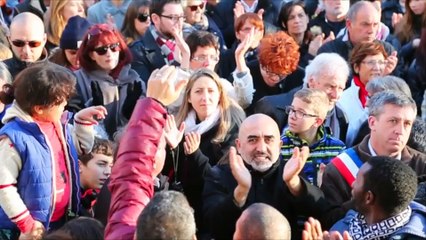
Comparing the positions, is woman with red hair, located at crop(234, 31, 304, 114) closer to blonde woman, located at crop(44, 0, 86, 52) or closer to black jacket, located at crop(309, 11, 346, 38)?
black jacket, located at crop(309, 11, 346, 38)

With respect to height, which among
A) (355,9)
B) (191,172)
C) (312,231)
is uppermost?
(355,9)

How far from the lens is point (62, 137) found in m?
4.87

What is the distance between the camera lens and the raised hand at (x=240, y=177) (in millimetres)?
4848

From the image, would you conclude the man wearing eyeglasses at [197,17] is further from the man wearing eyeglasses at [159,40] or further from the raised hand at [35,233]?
the raised hand at [35,233]

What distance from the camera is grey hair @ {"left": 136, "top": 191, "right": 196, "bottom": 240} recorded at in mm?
3457

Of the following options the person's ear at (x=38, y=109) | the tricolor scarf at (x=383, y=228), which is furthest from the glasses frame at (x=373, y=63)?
the person's ear at (x=38, y=109)

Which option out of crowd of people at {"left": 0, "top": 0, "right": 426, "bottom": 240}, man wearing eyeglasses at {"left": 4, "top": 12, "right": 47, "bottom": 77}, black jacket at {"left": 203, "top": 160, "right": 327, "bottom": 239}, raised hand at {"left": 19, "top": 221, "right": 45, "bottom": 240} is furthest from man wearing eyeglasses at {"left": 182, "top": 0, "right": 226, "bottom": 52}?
raised hand at {"left": 19, "top": 221, "right": 45, "bottom": 240}

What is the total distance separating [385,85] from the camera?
254 inches

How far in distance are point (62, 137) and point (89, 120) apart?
0.43 m

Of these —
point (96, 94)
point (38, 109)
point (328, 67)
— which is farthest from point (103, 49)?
point (38, 109)

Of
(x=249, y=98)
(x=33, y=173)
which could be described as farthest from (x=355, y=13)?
(x=33, y=173)

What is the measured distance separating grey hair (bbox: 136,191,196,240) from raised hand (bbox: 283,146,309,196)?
1.36 m

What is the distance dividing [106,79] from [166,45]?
1280 mm

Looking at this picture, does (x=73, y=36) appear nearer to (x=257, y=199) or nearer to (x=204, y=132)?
(x=204, y=132)
